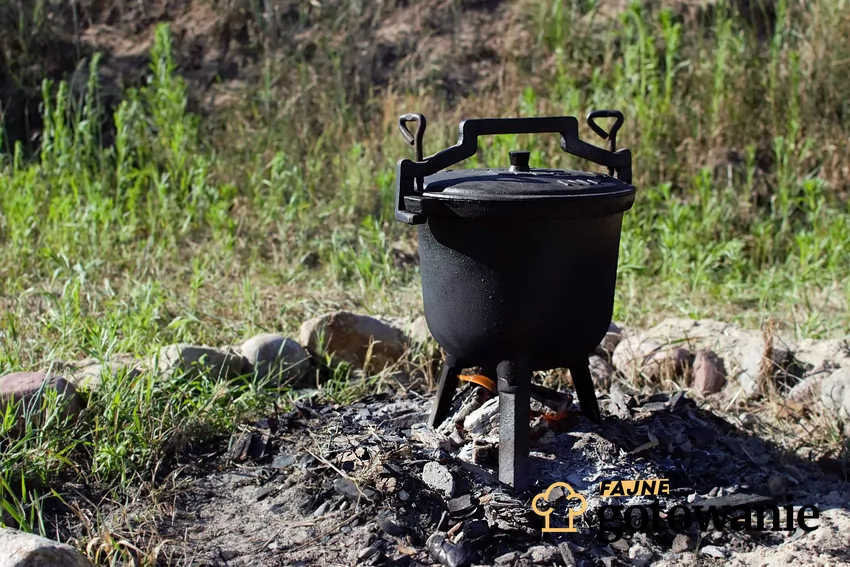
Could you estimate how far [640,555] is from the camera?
2592 millimetres

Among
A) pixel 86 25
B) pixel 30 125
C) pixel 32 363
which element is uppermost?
pixel 86 25

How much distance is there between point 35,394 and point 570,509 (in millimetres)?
1717

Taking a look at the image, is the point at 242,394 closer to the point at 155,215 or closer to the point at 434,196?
the point at 434,196

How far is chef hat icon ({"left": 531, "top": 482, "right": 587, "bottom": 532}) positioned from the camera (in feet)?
8.66

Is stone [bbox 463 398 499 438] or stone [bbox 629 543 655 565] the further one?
stone [bbox 463 398 499 438]

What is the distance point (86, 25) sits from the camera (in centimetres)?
709

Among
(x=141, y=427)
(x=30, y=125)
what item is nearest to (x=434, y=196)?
(x=141, y=427)

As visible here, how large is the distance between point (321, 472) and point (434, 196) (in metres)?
0.95

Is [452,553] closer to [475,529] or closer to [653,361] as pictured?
[475,529]

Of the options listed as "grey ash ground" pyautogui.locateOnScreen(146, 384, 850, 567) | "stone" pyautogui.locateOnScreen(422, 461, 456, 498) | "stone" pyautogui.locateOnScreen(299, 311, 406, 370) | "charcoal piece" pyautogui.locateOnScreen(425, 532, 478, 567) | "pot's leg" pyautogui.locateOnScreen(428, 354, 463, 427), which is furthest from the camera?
"stone" pyautogui.locateOnScreen(299, 311, 406, 370)

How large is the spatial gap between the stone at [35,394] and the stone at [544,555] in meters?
1.52

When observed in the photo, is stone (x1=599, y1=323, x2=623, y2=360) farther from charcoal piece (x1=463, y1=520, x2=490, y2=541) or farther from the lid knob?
charcoal piece (x1=463, y1=520, x2=490, y2=541)

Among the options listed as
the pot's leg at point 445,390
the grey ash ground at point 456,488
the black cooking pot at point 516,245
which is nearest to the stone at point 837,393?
the grey ash ground at point 456,488

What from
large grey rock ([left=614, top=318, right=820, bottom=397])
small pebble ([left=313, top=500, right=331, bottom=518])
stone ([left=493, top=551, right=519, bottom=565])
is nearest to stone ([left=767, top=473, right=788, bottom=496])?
large grey rock ([left=614, top=318, right=820, bottom=397])
